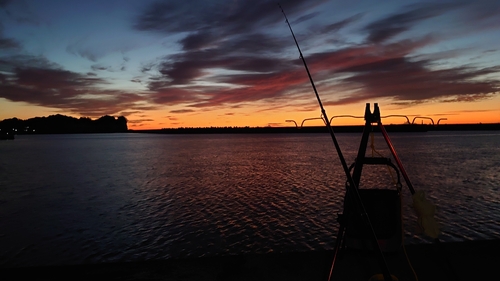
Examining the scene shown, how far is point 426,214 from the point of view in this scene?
3.78m

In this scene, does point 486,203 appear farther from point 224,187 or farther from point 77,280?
point 77,280

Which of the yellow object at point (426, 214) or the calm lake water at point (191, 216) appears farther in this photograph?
the calm lake water at point (191, 216)

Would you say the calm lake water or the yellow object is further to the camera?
the calm lake water

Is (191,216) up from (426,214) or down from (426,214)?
down

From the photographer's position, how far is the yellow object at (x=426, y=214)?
3754 mm

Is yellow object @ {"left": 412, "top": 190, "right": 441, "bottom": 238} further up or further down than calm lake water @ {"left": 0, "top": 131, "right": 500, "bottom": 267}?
further up

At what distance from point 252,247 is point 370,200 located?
22.2ft

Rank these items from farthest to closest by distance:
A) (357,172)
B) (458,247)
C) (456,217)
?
(456,217) < (458,247) < (357,172)

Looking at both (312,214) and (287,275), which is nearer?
(287,275)

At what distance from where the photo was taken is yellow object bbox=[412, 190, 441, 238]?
3.75 meters

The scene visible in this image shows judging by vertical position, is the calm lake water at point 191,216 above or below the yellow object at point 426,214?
→ below

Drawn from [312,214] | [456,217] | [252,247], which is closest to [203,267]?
[252,247]

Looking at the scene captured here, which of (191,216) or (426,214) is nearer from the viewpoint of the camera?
(426,214)

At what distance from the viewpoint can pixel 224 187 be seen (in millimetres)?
22578
